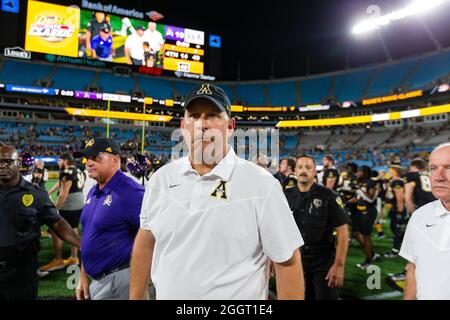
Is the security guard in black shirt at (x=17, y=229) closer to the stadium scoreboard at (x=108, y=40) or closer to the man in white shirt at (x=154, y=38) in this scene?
the stadium scoreboard at (x=108, y=40)

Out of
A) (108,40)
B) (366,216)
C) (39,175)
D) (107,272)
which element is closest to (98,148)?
(107,272)

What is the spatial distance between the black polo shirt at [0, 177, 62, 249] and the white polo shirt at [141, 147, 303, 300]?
6.16 ft

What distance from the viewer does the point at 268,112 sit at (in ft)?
111

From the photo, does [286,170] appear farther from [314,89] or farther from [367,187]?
[314,89]

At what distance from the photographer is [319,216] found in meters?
3.68

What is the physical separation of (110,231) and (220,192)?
66.2 inches

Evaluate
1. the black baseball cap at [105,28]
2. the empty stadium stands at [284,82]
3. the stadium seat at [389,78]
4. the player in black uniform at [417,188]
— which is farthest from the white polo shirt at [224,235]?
the stadium seat at [389,78]

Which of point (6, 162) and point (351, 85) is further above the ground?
point (351, 85)

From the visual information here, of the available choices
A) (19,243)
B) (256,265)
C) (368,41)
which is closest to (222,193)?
(256,265)

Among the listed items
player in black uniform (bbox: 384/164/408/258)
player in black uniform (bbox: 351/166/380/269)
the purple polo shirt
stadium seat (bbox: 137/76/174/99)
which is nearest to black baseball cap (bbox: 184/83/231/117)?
the purple polo shirt

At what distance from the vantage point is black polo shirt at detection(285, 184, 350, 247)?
366 cm

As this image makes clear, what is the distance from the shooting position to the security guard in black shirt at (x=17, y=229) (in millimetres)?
2732

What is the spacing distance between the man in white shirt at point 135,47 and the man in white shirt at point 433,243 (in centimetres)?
2211
